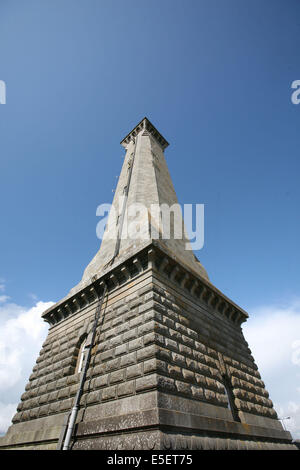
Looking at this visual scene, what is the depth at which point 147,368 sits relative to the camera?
546cm

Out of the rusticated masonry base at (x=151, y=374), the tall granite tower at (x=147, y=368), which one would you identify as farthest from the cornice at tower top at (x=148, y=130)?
the rusticated masonry base at (x=151, y=374)

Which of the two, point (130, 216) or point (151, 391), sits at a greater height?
point (130, 216)

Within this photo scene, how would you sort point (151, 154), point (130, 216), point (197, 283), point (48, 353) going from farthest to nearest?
point (151, 154)
point (130, 216)
point (48, 353)
point (197, 283)

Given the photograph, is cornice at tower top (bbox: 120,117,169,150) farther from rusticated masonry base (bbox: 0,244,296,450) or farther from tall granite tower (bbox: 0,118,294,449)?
rusticated masonry base (bbox: 0,244,296,450)

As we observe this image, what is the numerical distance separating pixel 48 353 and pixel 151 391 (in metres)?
5.99

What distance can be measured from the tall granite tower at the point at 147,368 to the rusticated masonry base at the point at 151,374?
0.03m

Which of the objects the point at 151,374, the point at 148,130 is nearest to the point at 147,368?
the point at 151,374

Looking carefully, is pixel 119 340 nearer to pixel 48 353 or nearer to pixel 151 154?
pixel 48 353

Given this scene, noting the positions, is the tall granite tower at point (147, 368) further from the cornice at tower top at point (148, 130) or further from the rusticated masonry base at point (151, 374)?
the cornice at tower top at point (148, 130)

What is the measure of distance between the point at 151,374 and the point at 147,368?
0.57ft

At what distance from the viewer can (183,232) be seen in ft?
41.0
